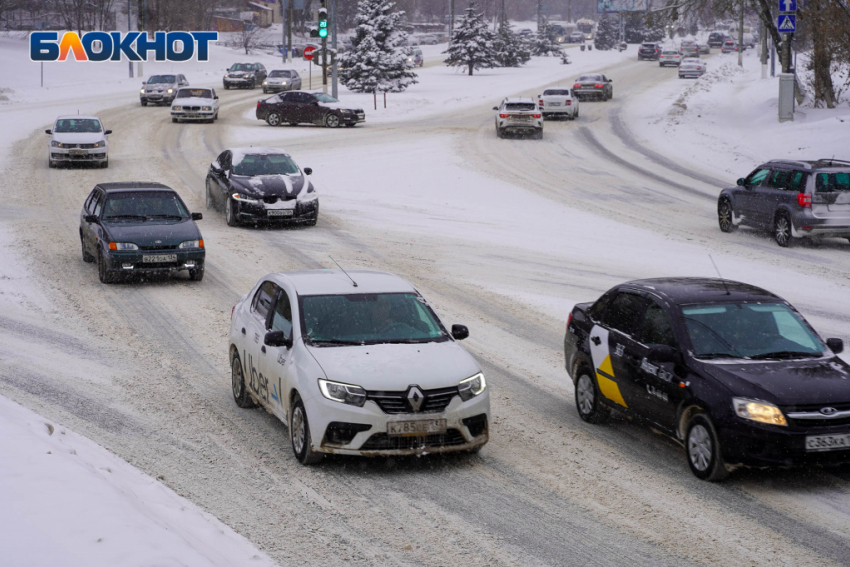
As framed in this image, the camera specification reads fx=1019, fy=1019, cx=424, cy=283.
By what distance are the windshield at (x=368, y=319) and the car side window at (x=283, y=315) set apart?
17 cm

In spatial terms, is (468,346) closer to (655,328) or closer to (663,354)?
(655,328)

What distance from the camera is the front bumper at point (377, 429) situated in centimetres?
807

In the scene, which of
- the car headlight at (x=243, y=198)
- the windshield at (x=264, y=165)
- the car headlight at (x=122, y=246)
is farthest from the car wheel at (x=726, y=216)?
the car headlight at (x=122, y=246)

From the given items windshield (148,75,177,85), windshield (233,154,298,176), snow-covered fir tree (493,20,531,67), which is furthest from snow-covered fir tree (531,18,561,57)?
windshield (233,154,298,176)

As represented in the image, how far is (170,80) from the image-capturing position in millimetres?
51250

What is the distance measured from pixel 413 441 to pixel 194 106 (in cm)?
3564

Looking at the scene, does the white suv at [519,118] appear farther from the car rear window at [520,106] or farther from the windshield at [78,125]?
the windshield at [78,125]

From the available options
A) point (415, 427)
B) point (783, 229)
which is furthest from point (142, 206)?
point (783, 229)

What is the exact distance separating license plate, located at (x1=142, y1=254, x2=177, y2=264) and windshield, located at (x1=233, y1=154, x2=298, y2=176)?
634cm

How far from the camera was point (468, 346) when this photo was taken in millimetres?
12828

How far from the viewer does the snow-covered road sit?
7102 mm

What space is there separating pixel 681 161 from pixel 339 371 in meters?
27.8

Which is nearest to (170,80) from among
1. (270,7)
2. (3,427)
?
(3,427)

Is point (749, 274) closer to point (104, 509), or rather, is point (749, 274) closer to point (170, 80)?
point (104, 509)
